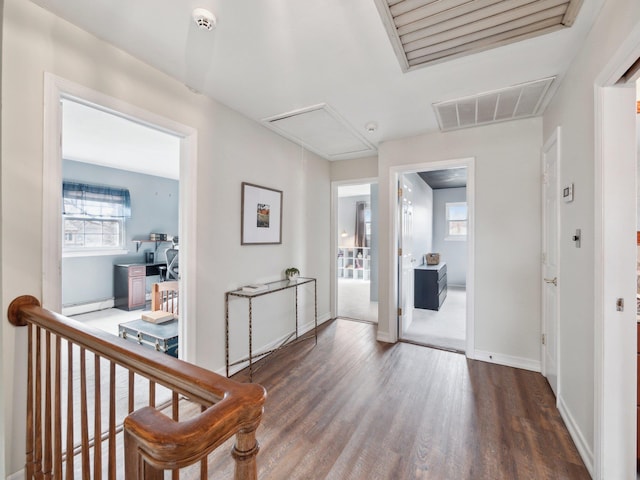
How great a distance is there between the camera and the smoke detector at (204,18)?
1.54 m

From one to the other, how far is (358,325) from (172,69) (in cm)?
362

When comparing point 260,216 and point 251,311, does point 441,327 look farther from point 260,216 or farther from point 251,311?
point 260,216

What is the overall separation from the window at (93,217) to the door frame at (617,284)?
6.19 metres

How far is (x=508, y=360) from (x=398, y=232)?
174cm

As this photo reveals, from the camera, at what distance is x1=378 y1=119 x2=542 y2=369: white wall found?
9.15 ft

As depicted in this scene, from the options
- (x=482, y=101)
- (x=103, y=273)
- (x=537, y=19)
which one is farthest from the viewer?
(x=103, y=273)

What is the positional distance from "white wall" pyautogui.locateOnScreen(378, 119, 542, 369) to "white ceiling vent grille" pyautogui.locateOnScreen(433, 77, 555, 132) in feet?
0.53

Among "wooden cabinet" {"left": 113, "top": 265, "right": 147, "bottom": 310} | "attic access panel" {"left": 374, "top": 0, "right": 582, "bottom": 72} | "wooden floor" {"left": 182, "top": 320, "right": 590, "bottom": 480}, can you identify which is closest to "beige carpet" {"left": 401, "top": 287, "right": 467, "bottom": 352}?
"wooden floor" {"left": 182, "top": 320, "right": 590, "bottom": 480}

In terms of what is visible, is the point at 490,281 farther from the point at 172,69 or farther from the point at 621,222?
the point at 172,69

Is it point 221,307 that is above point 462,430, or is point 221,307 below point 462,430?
above

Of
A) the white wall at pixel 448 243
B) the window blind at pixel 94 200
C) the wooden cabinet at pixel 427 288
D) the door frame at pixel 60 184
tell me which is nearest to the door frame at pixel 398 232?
the wooden cabinet at pixel 427 288

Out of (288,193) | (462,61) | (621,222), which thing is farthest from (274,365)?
(462,61)

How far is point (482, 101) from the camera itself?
2.48 m

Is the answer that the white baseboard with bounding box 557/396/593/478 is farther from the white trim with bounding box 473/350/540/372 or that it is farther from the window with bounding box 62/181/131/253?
the window with bounding box 62/181/131/253
